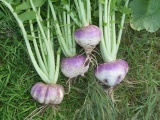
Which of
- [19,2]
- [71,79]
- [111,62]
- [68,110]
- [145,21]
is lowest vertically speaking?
[68,110]

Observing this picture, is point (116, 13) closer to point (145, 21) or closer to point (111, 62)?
point (145, 21)

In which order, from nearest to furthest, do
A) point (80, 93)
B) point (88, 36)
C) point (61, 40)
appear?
point (88, 36) → point (61, 40) → point (80, 93)

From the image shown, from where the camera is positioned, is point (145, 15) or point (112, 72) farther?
point (145, 15)

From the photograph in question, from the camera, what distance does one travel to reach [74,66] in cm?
188

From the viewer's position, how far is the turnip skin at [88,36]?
5.93ft

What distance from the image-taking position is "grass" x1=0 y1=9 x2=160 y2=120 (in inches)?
76.9

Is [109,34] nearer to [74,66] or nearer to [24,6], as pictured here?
[74,66]

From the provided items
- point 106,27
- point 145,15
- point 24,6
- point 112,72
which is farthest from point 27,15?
point 145,15

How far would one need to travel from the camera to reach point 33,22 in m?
1.95

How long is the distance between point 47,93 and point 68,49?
0.29 metres

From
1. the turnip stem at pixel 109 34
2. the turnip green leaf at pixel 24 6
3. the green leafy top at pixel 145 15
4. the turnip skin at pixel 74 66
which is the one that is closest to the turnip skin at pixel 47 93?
the turnip skin at pixel 74 66

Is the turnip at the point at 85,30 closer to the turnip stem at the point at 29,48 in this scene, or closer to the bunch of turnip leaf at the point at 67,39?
the bunch of turnip leaf at the point at 67,39

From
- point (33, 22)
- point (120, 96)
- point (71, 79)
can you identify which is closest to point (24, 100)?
point (71, 79)

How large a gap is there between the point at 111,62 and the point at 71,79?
0.30 m
